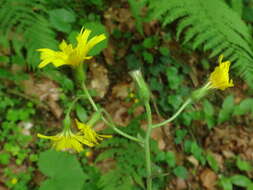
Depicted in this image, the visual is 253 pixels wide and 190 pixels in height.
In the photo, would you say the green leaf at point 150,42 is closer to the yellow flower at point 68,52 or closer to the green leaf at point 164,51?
the green leaf at point 164,51

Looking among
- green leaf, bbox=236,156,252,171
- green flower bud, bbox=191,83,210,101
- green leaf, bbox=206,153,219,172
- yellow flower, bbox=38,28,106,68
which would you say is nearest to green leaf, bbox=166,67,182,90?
green leaf, bbox=206,153,219,172

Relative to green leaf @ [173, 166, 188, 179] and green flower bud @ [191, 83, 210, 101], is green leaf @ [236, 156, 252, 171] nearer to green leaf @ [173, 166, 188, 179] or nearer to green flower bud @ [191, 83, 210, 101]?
green leaf @ [173, 166, 188, 179]

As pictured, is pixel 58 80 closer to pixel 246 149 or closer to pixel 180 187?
pixel 180 187

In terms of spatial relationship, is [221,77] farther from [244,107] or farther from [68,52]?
[244,107]

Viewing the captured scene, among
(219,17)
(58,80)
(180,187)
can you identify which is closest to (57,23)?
(58,80)

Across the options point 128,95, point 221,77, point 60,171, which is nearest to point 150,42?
point 128,95

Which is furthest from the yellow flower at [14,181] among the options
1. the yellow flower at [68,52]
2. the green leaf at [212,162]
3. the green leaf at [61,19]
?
the green leaf at [212,162]

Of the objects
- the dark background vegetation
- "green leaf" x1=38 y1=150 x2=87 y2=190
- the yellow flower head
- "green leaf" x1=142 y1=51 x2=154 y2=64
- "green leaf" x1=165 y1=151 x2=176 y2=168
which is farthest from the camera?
"green leaf" x1=142 y1=51 x2=154 y2=64
